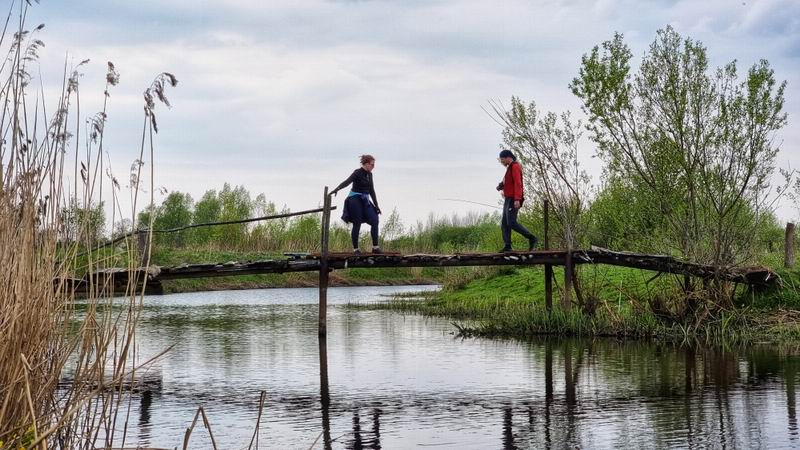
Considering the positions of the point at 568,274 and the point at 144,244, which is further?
the point at 568,274

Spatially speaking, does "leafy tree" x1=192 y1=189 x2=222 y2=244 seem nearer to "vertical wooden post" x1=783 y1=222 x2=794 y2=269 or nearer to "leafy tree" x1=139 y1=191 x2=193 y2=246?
"leafy tree" x1=139 y1=191 x2=193 y2=246

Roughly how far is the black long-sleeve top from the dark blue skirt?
0.10 metres

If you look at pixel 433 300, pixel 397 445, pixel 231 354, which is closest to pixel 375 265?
pixel 231 354

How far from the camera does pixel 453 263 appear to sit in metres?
19.4

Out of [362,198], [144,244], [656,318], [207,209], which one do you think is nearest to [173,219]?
[207,209]

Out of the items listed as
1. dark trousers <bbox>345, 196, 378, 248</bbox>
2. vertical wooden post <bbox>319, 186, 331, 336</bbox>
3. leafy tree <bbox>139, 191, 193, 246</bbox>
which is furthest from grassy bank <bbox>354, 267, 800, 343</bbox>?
leafy tree <bbox>139, 191, 193, 246</bbox>

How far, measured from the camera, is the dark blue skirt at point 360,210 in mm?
17719

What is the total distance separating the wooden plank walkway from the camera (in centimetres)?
1828

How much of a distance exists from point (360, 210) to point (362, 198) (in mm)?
228

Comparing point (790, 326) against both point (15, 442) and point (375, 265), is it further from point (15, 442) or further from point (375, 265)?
point (15, 442)

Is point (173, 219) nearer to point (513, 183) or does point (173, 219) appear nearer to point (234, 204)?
point (234, 204)

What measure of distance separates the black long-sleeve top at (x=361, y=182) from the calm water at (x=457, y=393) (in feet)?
9.55

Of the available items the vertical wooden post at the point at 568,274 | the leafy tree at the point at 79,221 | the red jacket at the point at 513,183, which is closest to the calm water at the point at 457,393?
the vertical wooden post at the point at 568,274

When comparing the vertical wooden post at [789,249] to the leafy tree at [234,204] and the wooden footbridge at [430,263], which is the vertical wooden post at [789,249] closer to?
the wooden footbridge at [430,263]
